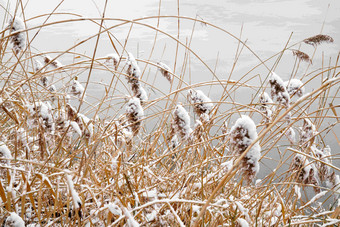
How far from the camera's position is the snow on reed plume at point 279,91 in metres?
0.78

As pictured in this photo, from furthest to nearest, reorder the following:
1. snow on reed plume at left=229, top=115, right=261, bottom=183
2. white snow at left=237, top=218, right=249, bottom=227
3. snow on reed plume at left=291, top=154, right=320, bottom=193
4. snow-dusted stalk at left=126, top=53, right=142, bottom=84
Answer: snow on reed plume at left=291, top=154, right=320, bottom=193 → snow-dusted stalk at left=126, top=53, right=142, bottom=84 → white snow at left=237, top=218, right=249, bottom=227 → snow on reed plume at left=229, top=115, right=261, bottom=183

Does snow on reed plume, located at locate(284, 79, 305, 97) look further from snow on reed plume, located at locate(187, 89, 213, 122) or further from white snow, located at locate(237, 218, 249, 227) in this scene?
white snow, located at locate(237, 218, 249, 227)

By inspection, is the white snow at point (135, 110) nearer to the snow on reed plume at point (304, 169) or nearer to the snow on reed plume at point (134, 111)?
the snow on reed plume at point (134, 111)

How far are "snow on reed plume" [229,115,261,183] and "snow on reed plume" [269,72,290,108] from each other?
0.67ft

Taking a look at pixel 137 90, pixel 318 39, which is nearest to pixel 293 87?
pixel 318 39

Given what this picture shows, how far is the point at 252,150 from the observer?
57cm

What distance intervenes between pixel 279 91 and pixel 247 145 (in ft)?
0.85

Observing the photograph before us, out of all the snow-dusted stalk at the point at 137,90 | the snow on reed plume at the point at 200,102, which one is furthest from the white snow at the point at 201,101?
the snow-dusted stalk at the point at 137,90

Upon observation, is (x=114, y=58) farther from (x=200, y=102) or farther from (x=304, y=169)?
(x=304, y=169)

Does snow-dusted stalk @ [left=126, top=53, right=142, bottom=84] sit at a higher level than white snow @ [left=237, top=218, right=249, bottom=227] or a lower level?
higher

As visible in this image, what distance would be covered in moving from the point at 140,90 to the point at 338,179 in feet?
2.77

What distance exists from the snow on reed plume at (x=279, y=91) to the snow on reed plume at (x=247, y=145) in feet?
0.67

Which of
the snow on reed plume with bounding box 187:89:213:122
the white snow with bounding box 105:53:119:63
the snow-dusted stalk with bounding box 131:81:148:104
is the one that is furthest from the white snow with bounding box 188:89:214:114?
the white snow with bounding box 105:53:119:63

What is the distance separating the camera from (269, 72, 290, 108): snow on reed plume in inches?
30.6
